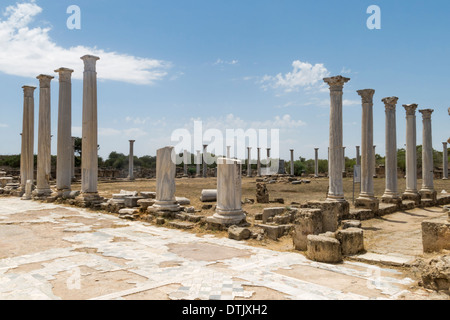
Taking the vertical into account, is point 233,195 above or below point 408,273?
above

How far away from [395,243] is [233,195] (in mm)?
4060

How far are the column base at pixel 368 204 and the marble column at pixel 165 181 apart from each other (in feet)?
23.4

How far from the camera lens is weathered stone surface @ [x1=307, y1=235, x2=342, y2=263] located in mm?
6078

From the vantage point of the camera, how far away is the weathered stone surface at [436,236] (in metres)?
5.97

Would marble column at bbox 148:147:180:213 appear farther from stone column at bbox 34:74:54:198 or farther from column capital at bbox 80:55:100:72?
stone column at bbox 34:74:54:198

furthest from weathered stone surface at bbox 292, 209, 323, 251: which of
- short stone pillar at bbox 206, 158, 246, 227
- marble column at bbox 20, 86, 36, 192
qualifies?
marble column at bbox 20, 86, 36, 192

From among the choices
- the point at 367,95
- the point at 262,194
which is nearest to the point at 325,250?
the point at 367,95

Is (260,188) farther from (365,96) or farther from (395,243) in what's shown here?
(395,243)

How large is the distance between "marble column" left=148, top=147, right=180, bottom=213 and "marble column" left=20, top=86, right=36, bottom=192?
1142 cm

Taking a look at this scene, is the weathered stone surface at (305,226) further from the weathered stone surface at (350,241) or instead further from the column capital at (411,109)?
the column capital at (411,109)

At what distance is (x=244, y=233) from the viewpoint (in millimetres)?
8266

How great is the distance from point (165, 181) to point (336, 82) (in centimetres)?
696
